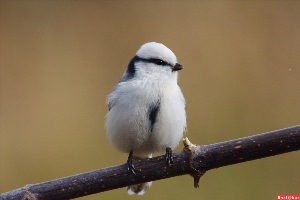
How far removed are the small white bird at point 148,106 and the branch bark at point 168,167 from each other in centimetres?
23

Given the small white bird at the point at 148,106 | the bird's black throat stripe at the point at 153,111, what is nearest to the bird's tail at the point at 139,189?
the small white bird at the point at 148,106

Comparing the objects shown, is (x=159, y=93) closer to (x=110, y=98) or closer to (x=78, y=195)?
(x=110, y=98)

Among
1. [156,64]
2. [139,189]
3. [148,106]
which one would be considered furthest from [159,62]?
[139,189]

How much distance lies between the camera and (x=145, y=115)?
4.89 feet

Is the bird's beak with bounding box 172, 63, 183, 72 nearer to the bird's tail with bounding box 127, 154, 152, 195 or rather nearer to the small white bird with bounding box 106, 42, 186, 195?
the small white bird with bounding box 106, 42, 186, 195

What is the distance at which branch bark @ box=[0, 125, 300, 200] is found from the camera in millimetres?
1108

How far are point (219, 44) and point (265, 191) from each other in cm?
66

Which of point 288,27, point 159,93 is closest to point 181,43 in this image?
point 288,27

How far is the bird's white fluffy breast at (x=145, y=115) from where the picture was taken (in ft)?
4.89

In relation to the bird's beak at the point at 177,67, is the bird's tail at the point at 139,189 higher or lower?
lower

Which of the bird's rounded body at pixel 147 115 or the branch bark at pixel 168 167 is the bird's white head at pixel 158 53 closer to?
the bird's rounded body at pixel 147 115

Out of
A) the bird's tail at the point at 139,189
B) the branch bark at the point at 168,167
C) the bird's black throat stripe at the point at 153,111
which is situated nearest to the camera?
the branch bark at the point at 168,167

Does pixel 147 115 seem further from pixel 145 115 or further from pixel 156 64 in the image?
pixel 156 64

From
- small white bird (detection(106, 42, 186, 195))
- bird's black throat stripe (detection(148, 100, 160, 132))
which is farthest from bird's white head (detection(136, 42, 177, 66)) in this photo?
bird's black throat stripe (detection(148, 100, 160, 132))
